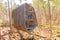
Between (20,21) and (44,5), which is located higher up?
(44,5)

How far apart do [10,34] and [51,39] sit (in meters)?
0.45

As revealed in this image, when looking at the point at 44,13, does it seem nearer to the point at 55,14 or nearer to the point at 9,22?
the point at 55,14

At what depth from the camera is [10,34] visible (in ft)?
5.11

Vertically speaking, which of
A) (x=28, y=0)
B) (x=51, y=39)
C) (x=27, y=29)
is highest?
(x=28, y=0)

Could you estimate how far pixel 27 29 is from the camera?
5.16ft

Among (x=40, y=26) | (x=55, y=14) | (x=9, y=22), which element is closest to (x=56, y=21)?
(x=55, y=14)

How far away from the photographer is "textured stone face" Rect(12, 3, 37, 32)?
5.15 feet

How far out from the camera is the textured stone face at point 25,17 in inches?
61.8

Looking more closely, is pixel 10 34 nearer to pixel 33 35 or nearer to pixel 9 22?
pixel 9 22

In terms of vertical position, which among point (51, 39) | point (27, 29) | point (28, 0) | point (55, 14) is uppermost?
point (28, 0)

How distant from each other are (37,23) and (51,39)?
23 centimetres

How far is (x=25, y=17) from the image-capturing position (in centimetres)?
158

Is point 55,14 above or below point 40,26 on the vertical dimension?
above

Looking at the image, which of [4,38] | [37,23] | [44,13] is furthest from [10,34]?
[44,13]
